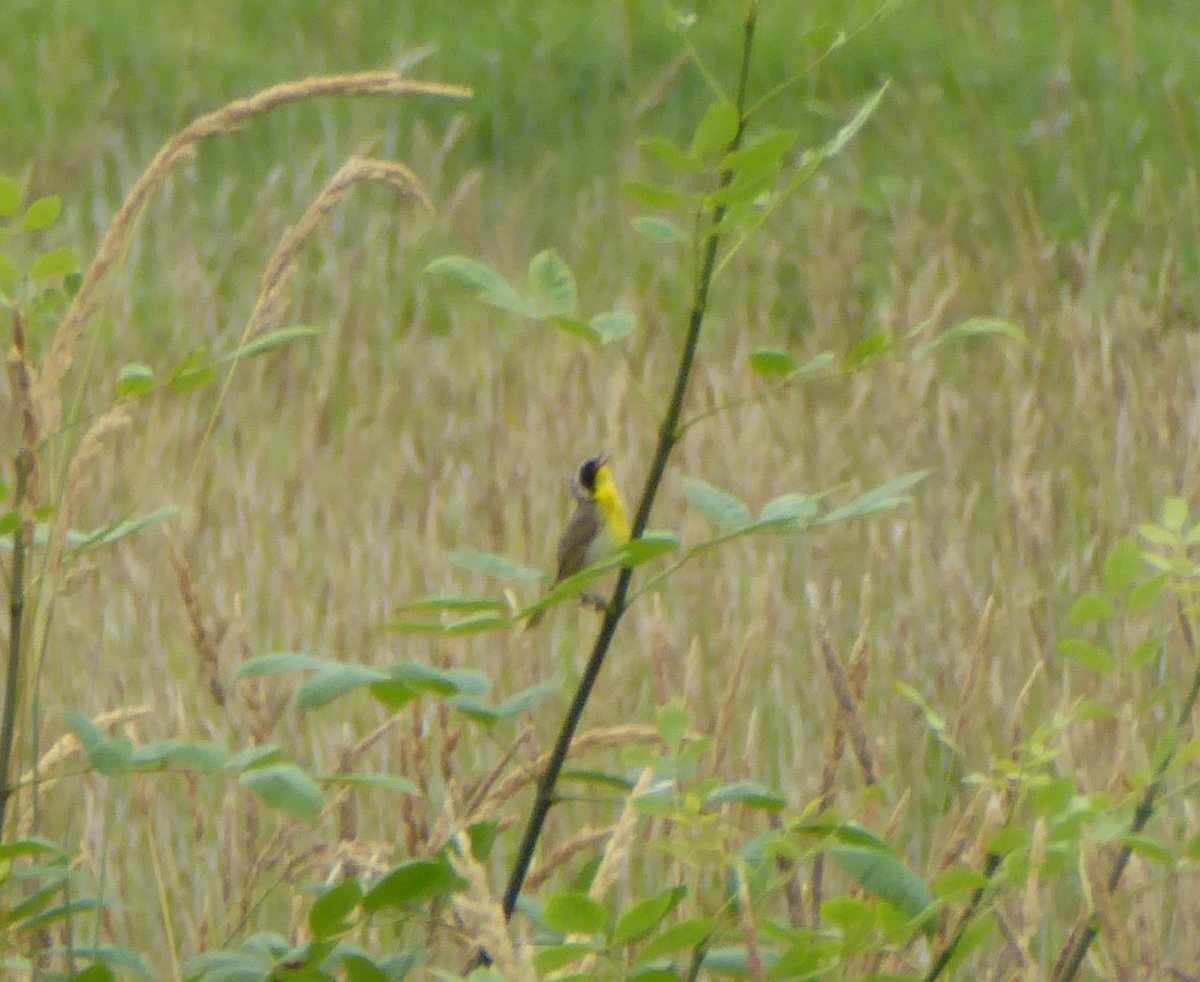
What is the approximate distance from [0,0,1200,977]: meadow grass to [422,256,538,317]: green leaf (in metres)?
0.10

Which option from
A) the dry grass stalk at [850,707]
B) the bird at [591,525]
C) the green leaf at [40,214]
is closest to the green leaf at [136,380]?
the green leaf at [40,214]

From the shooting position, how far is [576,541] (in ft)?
10.4

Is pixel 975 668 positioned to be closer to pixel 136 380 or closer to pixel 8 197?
pixel 136 380

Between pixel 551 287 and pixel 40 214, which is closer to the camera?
pixel 551 287

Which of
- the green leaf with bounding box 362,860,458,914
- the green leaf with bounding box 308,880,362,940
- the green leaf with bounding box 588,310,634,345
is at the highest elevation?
the green leaf with bounding box 588,310,634,345

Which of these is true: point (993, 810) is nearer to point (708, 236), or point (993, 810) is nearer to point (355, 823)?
point (708, 236)

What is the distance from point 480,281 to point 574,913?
0.41 m

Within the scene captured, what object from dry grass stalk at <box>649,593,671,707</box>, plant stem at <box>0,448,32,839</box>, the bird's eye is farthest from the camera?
the bird's eye

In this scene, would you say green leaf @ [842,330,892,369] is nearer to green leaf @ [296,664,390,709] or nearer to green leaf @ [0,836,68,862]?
green leaf @ [296,664,390,709]

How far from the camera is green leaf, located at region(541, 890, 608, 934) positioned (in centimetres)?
127

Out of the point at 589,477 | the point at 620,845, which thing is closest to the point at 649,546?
the point at 620,845

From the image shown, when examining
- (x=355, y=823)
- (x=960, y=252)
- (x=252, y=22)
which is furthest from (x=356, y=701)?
(x=252, y=22)

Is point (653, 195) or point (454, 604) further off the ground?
point (653, 195)

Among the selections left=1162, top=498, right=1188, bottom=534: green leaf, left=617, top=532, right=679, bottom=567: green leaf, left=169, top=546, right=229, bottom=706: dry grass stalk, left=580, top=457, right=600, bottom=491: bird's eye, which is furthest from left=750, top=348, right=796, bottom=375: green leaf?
left=580, top=457, right=600, bottom=491: bird's eye
